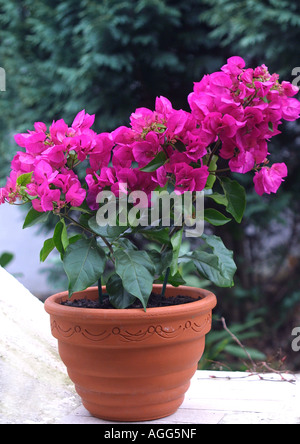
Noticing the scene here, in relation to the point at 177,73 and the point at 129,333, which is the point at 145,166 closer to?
the point at 129,333

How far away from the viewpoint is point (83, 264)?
100cm

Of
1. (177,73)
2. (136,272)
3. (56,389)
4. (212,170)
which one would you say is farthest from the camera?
(177,73)

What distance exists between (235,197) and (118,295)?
0.32 m

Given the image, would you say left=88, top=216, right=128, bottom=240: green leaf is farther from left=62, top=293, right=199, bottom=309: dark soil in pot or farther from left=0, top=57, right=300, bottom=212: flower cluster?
left=62, top=293, right=199, bottom=309: dark soil in pot

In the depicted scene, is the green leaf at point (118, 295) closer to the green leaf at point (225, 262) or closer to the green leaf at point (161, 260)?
the green leaf at point (161, 260)

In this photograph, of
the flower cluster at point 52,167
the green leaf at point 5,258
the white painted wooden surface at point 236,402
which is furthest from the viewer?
the green leaf at point 5,258

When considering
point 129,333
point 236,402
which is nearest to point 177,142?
point 129,333

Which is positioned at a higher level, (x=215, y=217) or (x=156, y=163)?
(x=156, y=163)

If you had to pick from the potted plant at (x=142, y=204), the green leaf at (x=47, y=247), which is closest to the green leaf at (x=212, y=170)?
the potted plant at (x=142, y=204)

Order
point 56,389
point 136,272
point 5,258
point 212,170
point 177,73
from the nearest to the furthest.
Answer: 1. point 136,272
2. point 212,170
3. point 56,389
4. point 5,258
5. point 177,73

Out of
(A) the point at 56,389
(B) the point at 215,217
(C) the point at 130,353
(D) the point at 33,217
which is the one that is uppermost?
(D) the point at 33,217

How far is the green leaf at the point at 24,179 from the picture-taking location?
100cm

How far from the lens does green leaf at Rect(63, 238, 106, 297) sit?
3.22ft

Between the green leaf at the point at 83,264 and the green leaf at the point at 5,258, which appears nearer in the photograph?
the green leaf at the point at 83,264
